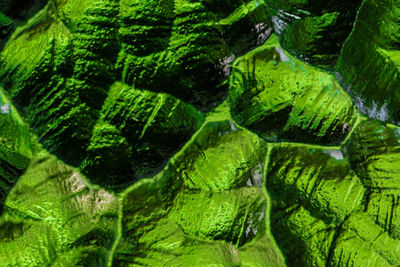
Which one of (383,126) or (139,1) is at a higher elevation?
(139,1)

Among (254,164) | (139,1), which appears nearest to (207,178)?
(254,164)

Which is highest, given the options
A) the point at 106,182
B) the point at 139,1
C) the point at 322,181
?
the point at 139,1

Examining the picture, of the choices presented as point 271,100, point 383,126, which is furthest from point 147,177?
point 383,126

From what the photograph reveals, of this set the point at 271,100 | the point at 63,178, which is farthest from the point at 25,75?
the point at 271,100

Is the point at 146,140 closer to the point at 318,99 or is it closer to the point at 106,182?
the point at 106,182

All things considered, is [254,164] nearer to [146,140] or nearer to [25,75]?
[146,140]

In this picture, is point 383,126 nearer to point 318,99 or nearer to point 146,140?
point 318,99
